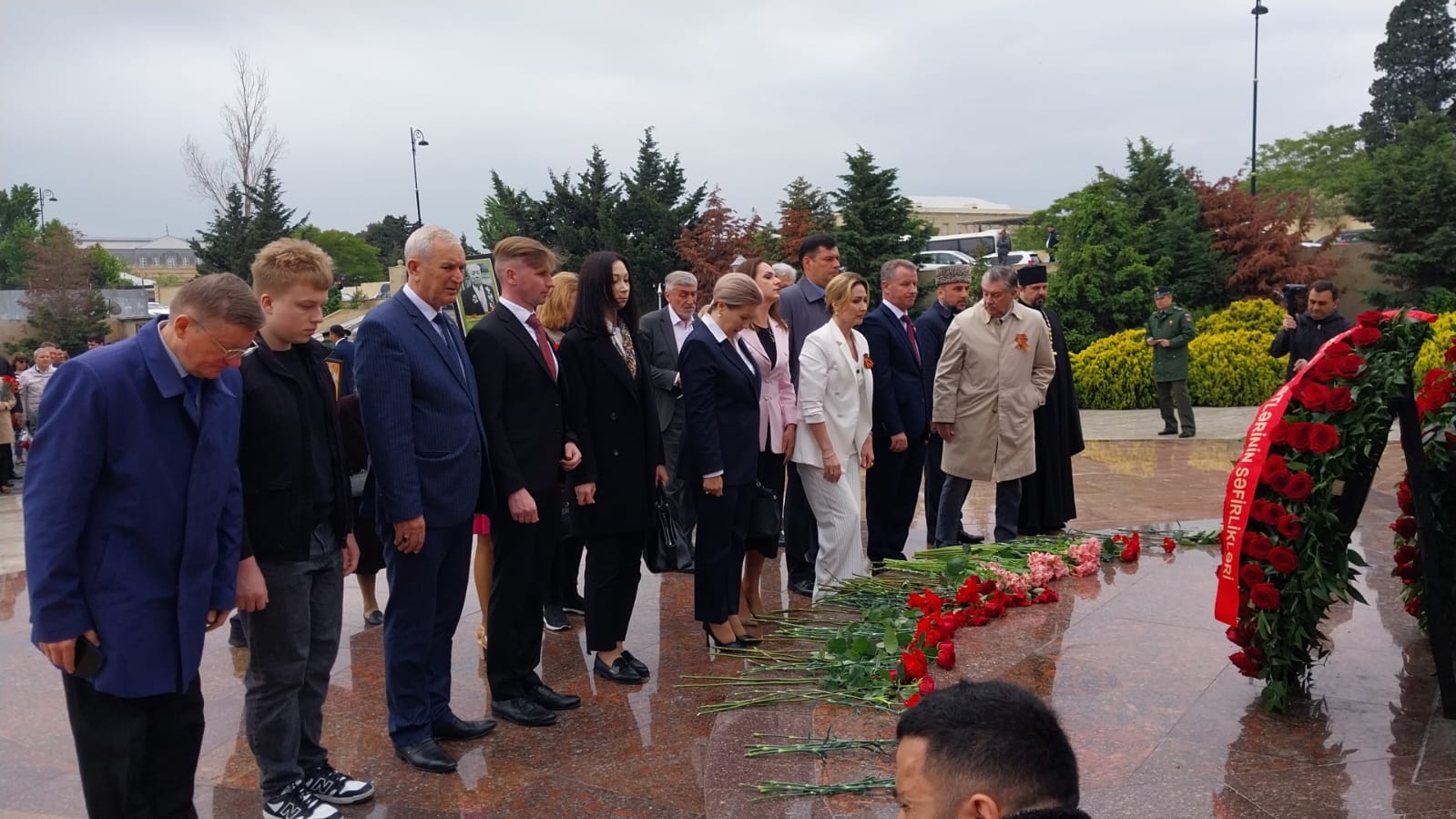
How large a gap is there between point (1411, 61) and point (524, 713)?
6064cm

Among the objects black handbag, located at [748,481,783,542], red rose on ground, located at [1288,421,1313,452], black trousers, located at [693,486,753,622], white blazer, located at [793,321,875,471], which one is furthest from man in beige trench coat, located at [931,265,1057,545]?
red rose on ground, located at [1288,421,1313,452]

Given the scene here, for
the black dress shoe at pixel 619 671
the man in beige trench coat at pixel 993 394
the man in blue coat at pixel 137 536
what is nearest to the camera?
the man in blue coat at pixel 137 536

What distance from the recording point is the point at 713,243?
94.5 feet

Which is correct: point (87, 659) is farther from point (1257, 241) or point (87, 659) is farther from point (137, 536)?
point (1257, 241)

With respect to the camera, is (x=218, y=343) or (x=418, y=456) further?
(x=418, y=456)

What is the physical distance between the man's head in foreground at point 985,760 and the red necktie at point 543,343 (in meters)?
3.25

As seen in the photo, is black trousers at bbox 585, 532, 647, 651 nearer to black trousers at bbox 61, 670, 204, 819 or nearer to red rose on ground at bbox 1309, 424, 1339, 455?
black trousers at bbox 61, 670, 204, 819

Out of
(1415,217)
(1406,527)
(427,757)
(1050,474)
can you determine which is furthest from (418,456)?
(1415,217)

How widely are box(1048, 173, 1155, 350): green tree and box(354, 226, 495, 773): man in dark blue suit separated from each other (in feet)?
59.5

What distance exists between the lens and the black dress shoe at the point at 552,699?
482 cm

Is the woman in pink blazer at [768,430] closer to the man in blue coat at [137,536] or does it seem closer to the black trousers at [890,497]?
the black trousers at [890,497]

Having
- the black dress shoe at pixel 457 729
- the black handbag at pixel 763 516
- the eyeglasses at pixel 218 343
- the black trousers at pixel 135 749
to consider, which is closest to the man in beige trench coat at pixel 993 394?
the black handbag at pixel 763 516

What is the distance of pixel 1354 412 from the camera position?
4004mm

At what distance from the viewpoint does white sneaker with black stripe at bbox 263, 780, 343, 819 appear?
3691 millimetres
